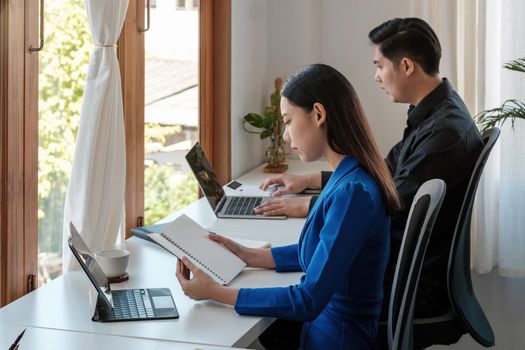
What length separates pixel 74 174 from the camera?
235 cm

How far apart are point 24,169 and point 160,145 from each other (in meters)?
0.94

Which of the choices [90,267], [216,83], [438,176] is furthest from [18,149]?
[216,83]

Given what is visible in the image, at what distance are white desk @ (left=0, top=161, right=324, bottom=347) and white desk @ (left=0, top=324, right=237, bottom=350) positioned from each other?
29mm

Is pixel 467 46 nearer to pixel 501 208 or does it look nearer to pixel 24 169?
pixel 501 208

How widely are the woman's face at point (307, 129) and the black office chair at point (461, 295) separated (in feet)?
1.70

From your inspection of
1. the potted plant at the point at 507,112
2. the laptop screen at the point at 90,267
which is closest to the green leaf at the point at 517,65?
the potted plant at the point at 507,112

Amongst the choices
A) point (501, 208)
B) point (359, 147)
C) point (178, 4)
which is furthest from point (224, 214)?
point (501, 208)

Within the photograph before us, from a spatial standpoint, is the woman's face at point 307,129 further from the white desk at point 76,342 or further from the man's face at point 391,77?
the man's face at point 391,77

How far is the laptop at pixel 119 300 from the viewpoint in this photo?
185cm

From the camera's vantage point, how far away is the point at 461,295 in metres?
2.39

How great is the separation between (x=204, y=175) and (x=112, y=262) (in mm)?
897

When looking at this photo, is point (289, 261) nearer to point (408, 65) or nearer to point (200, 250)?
point (200, 250)

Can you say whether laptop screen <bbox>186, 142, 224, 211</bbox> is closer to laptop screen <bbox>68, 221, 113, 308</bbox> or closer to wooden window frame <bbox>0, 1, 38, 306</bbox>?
wooden window frame <bbox>0, 1, 38, 306</bbox>

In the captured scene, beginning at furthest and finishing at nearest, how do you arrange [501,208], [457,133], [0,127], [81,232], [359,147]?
[501,208]
[457,133]
[81,232]
[0,127]
[359,147]
